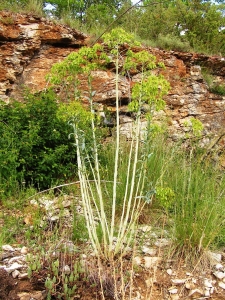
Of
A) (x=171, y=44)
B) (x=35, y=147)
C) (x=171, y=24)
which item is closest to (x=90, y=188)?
(x=35, y=147)

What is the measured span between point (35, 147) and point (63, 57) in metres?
3.15

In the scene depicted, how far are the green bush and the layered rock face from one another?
1200 mm

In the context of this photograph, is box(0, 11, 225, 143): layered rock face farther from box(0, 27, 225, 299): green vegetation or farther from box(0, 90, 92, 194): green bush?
box(0, 27, 225, 299): green vegetation

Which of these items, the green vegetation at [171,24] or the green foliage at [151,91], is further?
the green vegetation at [171,24]

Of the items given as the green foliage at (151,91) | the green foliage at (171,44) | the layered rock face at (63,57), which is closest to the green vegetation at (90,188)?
the green foliage at (151,91)

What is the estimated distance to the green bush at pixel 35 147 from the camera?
4.22m

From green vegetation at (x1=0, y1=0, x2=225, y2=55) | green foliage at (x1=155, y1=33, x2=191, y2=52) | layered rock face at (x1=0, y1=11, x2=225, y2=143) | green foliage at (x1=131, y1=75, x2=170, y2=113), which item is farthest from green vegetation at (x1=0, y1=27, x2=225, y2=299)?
green vegetation at (x1=0, y1=0, x2=225, y2=55)

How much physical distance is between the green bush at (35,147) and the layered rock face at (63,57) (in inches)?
47.2

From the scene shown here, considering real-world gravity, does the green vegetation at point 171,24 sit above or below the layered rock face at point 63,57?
above

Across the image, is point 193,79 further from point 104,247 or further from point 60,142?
point 104,247

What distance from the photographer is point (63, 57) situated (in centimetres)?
A: 728

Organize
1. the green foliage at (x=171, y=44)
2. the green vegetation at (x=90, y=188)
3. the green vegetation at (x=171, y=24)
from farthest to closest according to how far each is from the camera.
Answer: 1. the green vegetation at (x=171, y=24)
2. the green foliage at (x=171, y=44)
3. the green vegetation at (x=90, y=188)

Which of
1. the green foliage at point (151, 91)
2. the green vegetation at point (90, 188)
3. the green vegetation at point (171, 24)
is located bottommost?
the green vegetation at point (90, 188)

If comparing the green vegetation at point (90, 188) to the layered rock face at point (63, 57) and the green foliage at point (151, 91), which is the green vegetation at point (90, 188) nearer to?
the green foliage at point (151, 91)
